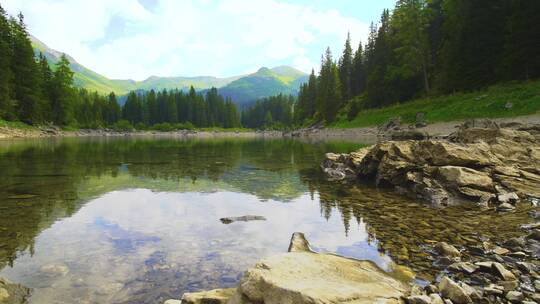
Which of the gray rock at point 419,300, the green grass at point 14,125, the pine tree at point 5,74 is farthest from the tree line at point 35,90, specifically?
the gray rock at point 419,300

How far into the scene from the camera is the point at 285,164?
26906 mm

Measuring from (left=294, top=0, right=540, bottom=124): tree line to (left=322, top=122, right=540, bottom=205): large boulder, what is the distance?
28362 mm

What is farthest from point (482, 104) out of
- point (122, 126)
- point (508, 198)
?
point (122, 126)

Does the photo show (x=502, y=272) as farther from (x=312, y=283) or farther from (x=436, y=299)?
(x=312, y=283)

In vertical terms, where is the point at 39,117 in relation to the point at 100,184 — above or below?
above

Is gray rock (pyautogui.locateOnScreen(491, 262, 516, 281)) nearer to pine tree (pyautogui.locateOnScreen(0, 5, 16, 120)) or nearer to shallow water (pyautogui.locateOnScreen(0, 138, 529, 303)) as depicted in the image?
shallow water (pyautogui.locateOnScreen(0, 138, 529, 303))

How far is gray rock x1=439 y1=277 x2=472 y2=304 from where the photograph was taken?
510 cm

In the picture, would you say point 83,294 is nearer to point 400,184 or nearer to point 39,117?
point 400,184

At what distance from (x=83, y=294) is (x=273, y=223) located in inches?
234

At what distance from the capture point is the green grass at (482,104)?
3461 cm

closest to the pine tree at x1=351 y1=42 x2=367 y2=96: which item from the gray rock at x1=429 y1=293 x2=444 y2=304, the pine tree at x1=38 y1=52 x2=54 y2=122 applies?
the pine tree at x1=38 y1=52 x2=54 y2=122

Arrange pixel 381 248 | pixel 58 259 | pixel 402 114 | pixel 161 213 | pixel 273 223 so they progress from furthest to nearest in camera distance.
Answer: pixel 402 114
pixel 161 213
pixel 273 223
pixel 381 248
pixel 58 259

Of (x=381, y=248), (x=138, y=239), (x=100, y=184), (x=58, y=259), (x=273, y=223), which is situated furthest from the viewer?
(x=100, y=184)

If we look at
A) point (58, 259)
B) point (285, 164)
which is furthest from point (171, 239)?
point (285, 164)
